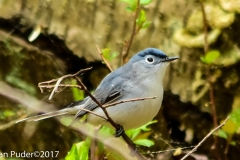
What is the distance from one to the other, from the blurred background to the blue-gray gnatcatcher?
0.14m

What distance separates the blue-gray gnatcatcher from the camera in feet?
4.72

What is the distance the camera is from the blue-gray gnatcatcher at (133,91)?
4.72 feet

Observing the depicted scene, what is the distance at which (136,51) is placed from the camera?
2.12m

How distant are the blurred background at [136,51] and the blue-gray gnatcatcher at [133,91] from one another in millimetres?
136

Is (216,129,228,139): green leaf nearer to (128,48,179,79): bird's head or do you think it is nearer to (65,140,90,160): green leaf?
(128,48,179,79): bird's head

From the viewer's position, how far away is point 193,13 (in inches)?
76.5

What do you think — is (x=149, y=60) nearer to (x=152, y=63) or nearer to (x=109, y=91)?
(x=152, y=63)

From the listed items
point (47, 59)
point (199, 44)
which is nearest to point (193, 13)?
point (199, 44)

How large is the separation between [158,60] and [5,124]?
126cm

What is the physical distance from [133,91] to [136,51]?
0.61m

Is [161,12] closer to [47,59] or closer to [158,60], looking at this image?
[158,60]

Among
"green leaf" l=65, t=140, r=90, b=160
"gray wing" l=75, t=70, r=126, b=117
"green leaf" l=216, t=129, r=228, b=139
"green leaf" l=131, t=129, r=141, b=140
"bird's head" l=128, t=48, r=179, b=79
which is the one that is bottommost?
"green leaf" l=216, t=129, r=228, b=139

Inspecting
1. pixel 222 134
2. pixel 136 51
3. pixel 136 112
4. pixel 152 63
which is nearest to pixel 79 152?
pixel 136 112

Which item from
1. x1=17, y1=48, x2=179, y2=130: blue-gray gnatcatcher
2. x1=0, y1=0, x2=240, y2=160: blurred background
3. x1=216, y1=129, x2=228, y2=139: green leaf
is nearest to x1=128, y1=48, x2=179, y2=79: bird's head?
x1=17, y1=48, x2=179, y2=130: blue-gray gnatcatcher
